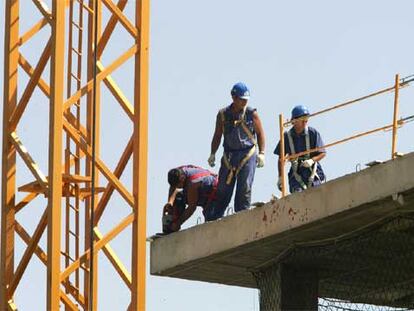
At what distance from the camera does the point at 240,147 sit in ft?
82.8

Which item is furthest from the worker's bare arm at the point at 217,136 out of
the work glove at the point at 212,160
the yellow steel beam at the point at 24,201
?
the yellow steel beam at the point at 24,201

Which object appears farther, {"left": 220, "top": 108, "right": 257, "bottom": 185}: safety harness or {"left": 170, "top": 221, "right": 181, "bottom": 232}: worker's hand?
{"left": 170, "top": 221, "right": 181, "bottom": 232}: worker's hand

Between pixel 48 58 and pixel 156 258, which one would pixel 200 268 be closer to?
pixel 156 258

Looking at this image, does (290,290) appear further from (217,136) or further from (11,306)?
(11,306)

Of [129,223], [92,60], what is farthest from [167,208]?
[92,60]

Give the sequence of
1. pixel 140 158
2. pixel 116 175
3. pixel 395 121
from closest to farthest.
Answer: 1. pixel 395 121
2. pixel 140 158
3. pixel 116 175

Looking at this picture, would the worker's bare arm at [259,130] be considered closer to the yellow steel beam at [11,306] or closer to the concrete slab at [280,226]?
the concrete slab at [280,226]

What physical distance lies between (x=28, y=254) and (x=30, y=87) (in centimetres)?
223

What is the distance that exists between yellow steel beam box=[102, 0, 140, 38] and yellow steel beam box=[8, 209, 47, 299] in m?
2.79

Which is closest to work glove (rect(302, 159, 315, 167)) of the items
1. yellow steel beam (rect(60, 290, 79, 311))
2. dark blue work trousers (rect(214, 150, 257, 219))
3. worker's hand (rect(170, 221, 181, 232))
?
dark blue work trousers (rect(214, 150, 257, 219))

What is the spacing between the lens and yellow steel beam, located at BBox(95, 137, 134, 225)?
26.2m

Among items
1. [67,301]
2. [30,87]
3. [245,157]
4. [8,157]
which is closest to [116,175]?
[8,157]

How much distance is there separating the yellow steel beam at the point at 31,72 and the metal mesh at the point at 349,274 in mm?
3803

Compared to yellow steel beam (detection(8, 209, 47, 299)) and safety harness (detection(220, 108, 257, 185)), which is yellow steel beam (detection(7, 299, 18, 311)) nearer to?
yellow steel beam (detection(8, 209, 47, 299))
